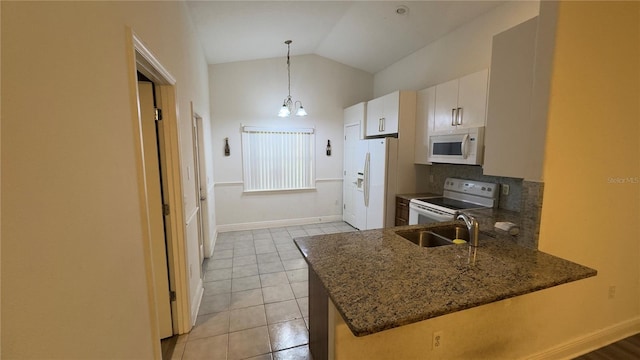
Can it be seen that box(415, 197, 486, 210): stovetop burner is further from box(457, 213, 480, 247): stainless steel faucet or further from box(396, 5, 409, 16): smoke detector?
box(396, 5, 409, 16): smoke detector

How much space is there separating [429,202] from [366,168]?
4.34 ft

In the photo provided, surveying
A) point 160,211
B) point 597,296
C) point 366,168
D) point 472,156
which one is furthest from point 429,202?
point 160,211

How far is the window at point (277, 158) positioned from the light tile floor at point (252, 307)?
1.32m

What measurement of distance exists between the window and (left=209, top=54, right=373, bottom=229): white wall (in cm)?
12

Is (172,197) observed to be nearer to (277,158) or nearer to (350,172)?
(277,158)

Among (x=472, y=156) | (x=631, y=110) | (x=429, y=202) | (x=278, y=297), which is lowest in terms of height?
(x=278, y=297)

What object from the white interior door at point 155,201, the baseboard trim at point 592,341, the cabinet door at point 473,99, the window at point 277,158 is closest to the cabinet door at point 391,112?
the cabinet door at point 473,99

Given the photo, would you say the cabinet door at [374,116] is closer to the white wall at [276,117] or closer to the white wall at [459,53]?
the white wall at [459,53]

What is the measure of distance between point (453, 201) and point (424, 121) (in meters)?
1.13

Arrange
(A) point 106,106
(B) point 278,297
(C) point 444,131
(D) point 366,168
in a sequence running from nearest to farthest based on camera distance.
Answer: (A) point 106,106 < (B) point 278,297 < (C) point 444,131 < (D) point 366,168

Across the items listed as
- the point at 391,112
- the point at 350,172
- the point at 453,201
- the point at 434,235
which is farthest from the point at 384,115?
the point at 434,235

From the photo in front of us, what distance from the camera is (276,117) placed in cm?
511

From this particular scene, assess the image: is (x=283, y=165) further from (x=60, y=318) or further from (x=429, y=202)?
(x=60, y=318)

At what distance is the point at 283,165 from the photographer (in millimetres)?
5281
